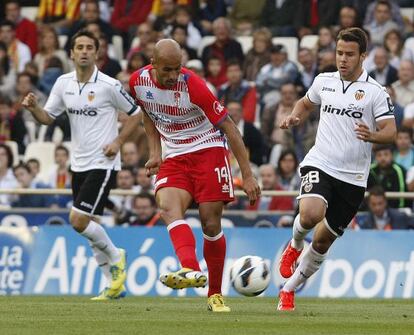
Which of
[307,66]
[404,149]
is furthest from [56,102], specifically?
[307,66]

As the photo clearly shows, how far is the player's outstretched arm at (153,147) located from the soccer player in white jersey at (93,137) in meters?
2.71

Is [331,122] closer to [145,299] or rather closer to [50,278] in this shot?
[145,299]

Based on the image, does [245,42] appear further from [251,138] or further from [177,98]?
[177,98]

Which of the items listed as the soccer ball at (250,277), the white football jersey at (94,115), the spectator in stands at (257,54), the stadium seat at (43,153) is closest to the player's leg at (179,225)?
the soccer ball at (250,277)

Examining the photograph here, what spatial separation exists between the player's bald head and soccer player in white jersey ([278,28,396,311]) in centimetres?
158

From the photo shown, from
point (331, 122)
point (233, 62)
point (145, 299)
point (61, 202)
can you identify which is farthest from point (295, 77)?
point (331, 122)

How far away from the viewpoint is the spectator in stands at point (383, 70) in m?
21.8

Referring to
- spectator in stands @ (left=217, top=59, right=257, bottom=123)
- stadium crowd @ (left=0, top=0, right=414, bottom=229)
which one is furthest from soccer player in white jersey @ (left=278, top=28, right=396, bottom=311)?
spectator in stands @ (left=217, top=59, right=257, bottom=123)

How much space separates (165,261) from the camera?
18.8 m

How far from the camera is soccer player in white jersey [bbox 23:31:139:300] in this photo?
16.0 m

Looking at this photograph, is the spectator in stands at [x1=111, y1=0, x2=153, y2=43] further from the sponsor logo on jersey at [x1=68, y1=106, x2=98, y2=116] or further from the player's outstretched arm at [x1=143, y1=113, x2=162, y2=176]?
the player's outstretched arm at [x1=143, y1=113, x2=162, y2=176]

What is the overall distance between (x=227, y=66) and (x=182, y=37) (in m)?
1.06

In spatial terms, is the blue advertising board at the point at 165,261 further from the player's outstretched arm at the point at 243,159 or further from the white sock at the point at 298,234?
the player's outstretched arm at the point at 243,159

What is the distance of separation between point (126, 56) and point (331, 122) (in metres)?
13.1
